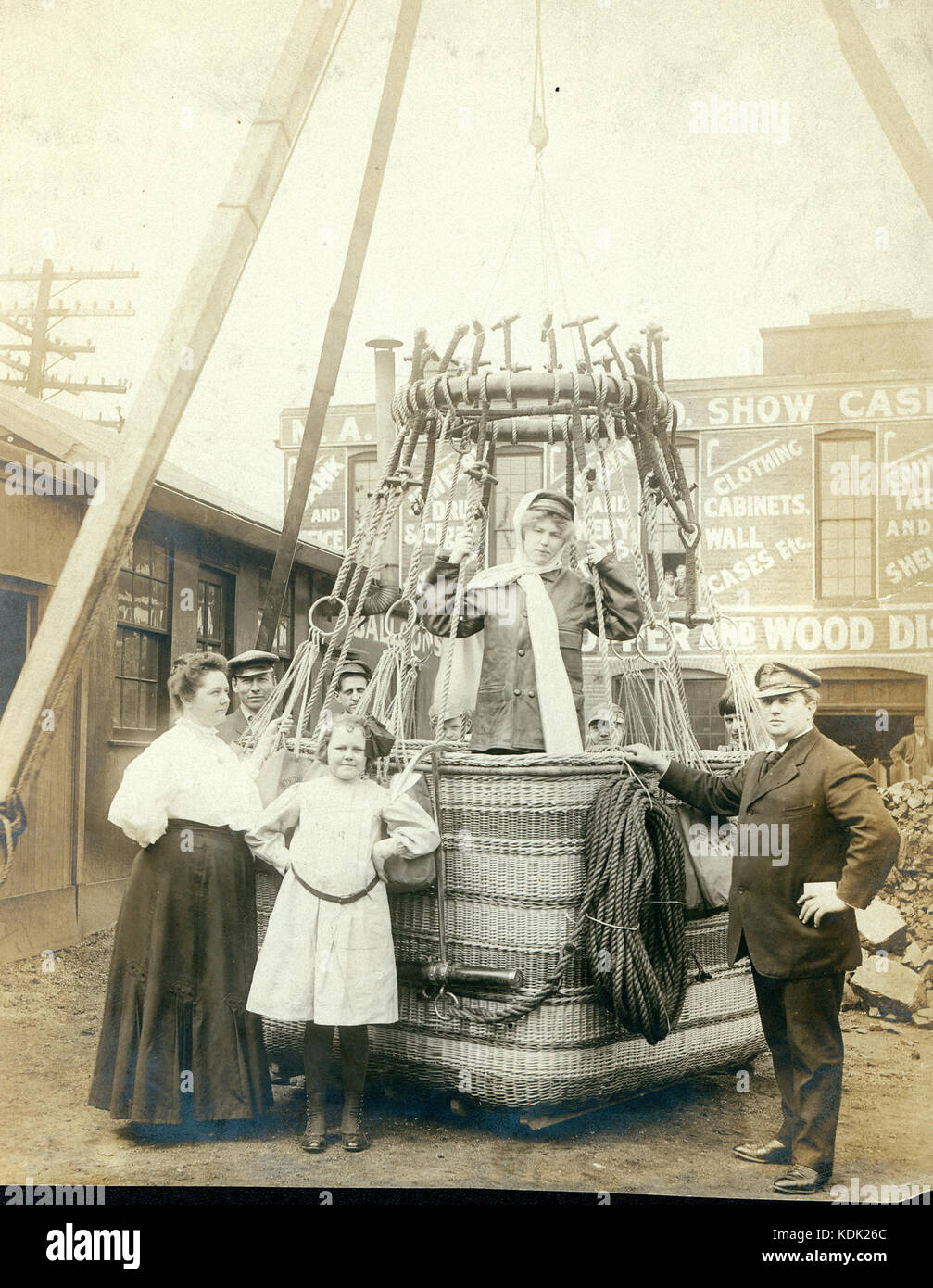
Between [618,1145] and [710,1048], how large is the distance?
2.15 ft

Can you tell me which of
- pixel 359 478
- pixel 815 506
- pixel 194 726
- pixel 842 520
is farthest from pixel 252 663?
pixel 359 478

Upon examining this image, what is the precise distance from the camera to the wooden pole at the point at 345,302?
444 cm

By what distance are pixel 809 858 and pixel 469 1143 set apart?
5.29ft

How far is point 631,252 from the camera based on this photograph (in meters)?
4.61

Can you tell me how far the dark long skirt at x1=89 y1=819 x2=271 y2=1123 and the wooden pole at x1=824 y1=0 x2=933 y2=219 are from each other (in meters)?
3.81

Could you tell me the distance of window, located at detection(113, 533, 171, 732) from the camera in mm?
5941

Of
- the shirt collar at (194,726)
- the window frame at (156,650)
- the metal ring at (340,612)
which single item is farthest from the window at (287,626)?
the shirt collar at (194,726)

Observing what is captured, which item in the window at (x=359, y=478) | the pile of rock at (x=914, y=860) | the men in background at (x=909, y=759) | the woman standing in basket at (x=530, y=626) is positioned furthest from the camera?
the window at (x=359, y=478)

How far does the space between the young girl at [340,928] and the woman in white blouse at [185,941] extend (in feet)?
0.73

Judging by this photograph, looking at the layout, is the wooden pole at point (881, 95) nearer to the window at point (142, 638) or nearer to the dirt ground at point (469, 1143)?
the dirt ground at point (469, 1143)

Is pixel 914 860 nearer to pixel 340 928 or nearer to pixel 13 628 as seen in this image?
pixel 340 928

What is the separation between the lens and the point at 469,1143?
3799mm

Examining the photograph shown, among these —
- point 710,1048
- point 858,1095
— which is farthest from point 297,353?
point 858,1095
